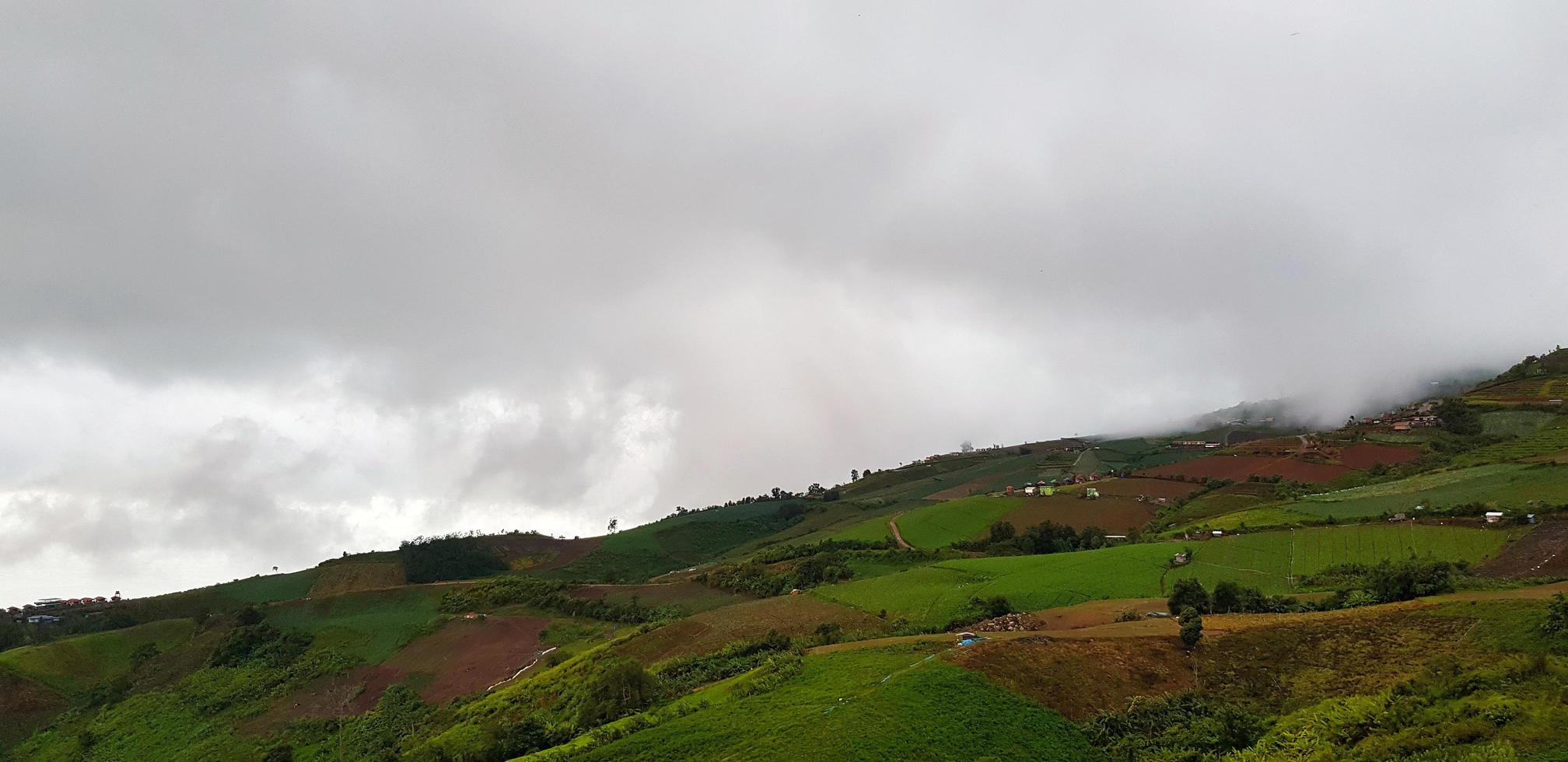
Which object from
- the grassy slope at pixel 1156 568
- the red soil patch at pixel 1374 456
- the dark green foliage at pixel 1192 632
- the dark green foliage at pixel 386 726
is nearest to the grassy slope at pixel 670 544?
the dark green foliage at pixel 386 726

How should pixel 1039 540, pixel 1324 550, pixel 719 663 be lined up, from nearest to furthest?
pixel 719 663 < pixel 1324 550 < pixel 1039 540

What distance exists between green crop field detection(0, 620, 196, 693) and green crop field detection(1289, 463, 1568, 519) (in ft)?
465

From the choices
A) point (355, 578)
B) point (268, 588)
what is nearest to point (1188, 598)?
point (355, 578)

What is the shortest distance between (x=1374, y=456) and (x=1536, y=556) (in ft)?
216

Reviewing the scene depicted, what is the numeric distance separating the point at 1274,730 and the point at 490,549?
138358 mm

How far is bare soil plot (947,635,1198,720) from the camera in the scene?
37.4m

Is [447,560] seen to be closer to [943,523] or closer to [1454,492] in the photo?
[943,523]

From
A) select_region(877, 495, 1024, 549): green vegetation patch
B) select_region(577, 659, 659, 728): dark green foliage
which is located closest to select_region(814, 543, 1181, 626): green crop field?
select_region(577, 659, 659, 728): dark green foliage

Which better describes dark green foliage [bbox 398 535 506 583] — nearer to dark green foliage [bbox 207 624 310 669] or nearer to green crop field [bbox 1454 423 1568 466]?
dark green foliage [bbox 207 624 310 669]

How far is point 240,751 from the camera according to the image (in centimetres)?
6166

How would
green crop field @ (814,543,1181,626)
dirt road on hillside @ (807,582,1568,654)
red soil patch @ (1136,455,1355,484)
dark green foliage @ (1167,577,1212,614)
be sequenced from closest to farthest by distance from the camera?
dirt road on hillside @ (807,582,1568,654) → dark green foliage @ (1167,577,1212,614) → green crop field @ (814,543,1181,626) → red soil patch @ (1136,455,1355,484)

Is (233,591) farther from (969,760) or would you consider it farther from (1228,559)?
(1228,559)

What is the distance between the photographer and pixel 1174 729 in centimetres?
3322

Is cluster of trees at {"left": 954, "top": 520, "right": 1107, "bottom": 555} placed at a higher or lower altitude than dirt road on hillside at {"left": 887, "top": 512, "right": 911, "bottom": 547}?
lower
